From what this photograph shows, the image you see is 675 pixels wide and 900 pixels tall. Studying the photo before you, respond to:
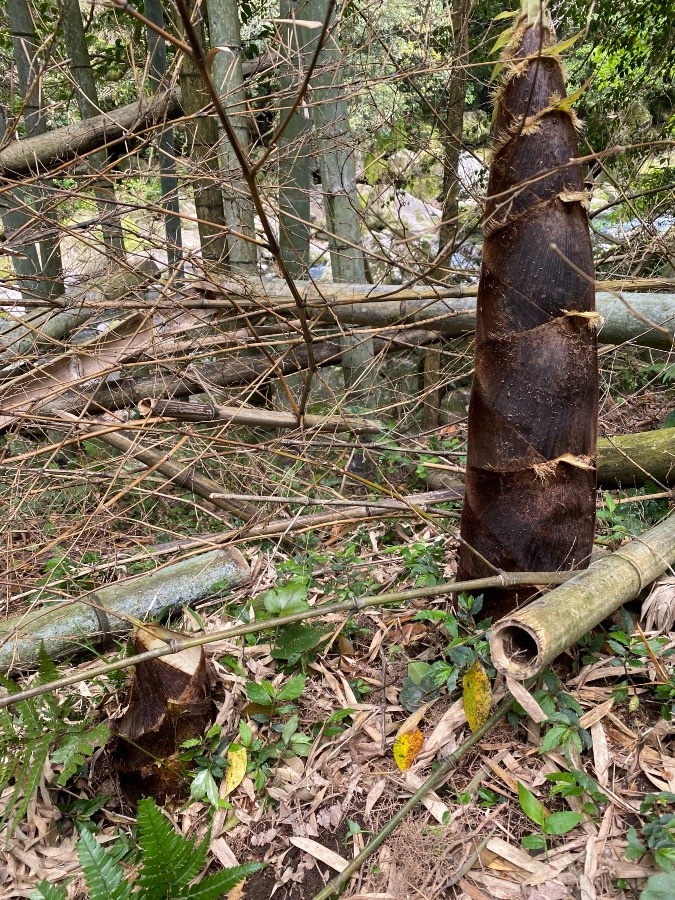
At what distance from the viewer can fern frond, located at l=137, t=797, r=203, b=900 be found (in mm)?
1557

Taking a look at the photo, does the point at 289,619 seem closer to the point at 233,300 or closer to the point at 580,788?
the point at 580,788

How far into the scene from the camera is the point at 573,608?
1633 mm

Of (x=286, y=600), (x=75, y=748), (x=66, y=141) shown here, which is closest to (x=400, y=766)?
(x=286, y=600)

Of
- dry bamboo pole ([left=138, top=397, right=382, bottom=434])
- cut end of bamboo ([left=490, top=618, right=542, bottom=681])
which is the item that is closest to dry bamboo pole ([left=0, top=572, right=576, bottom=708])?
cut end of bamboo ([left=490, top=618, right=542, bottom=681])

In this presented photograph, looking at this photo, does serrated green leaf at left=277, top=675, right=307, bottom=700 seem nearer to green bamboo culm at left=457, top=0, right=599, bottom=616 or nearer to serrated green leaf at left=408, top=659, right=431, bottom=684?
serrated green leaf at left=408, top=659, right=431, bottom=684

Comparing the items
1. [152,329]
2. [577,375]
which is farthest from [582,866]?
[152,329]

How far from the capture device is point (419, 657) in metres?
2.19

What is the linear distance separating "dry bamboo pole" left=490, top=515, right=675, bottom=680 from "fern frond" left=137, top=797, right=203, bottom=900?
957mm

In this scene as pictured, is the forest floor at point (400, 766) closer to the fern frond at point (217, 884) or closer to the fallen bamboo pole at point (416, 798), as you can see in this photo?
the fallen bamboo pole at point (416, 798)

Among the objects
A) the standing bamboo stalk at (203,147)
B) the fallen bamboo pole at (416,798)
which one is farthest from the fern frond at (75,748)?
the standing bamboo stalk at (203,147)

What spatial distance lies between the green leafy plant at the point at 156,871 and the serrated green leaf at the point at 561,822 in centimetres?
76

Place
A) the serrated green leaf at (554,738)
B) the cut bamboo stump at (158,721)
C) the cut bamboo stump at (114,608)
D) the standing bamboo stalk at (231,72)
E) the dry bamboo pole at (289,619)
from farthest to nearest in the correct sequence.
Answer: the standing bamboo stalk at (231,72) → the cut bamboo stump at (114,608) → the cut bamboo stump at (158,721) → the serrated green leaf at (554,738) → the dry bamboo pole at (289,619)

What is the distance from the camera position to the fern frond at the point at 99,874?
1.53 meters

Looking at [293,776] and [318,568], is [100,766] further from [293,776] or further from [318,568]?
[318,568]
